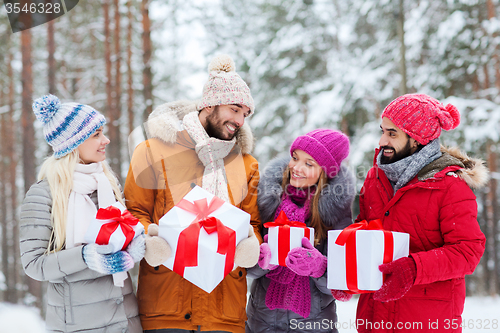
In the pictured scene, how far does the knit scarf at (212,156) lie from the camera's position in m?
2.59

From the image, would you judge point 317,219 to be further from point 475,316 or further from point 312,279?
point 475,316

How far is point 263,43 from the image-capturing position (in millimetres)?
11766

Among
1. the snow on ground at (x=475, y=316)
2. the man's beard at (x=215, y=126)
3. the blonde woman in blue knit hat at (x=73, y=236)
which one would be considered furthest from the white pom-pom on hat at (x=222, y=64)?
the snow on ground at (x=475, y=316)

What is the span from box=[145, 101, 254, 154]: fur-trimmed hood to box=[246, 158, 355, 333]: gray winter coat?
0.34 metres

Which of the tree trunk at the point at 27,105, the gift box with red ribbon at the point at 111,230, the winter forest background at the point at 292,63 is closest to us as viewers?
the gift box with red ribbon at the point at 111,230

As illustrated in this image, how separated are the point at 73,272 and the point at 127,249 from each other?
0.33 metres

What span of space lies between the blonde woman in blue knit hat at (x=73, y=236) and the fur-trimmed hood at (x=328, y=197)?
0.96 m

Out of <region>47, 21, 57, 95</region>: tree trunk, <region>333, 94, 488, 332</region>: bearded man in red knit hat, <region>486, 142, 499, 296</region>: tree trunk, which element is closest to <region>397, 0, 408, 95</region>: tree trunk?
<region>486, 142, 499, 296</region>: tree trunk

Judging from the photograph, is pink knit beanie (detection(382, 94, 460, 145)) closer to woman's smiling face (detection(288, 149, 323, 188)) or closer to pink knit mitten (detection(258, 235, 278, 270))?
woman's smiling face (detection(288, 149, 323, 188))

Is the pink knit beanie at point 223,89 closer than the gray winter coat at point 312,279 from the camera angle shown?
No

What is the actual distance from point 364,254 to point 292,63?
9.61 meters

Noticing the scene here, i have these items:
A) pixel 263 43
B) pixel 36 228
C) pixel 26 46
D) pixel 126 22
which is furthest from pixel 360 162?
pixel 126 22

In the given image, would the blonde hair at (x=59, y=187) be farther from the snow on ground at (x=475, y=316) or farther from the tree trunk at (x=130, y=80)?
the tree trunk at (x=130, y=80)

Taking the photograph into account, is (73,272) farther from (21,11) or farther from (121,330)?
(21,11)
